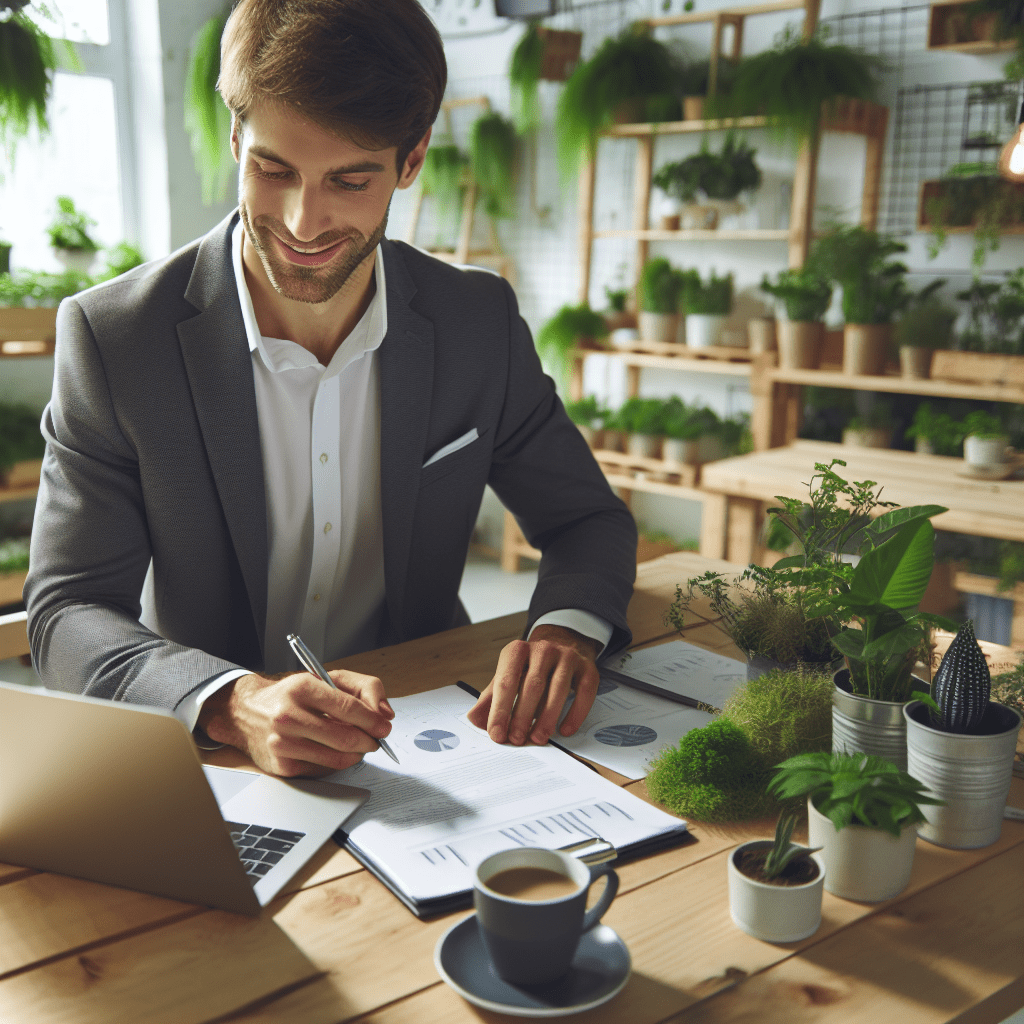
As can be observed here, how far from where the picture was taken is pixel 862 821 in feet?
2.50

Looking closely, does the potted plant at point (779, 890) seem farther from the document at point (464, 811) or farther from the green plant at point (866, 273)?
the green plant at point (866, 273)

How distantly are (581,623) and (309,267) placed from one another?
0.57 metres

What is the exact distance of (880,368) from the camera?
10.5 ft

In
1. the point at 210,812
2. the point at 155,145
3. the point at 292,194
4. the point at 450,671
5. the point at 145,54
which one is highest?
the point at 145,54

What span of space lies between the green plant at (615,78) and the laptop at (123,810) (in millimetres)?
3465

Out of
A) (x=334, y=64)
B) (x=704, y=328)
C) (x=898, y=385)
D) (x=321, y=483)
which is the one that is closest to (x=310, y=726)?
(x=321, y=483)

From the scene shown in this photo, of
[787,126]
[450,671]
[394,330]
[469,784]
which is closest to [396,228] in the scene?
[787,126]

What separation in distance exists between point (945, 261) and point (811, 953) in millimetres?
2986

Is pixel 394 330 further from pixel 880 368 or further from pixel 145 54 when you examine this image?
pixel 145 54

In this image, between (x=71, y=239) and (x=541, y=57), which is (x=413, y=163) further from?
(x=541, y=57)

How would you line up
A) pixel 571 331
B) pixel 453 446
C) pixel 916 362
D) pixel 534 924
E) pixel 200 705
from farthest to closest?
pixel 571 331 → pixel 916 362 → pixel 453 446 → pixel 200 705 → pixel 534 924

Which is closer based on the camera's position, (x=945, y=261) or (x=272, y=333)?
(x=272, y=333)

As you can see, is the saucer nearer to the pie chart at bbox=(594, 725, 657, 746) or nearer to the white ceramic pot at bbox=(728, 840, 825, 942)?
the white ceramic pot at bbox=(728, 840, 825, 942)

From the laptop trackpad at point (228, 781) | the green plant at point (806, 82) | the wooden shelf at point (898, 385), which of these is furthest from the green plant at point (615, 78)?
the laptop trackpad at point (228, 781)
